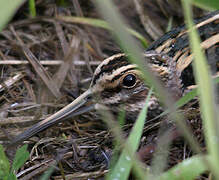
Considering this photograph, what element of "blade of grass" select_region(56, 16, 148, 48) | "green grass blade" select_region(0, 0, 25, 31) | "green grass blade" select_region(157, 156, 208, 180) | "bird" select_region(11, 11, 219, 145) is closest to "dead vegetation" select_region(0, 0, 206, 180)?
"blade of grass" select_region(56, 16, 148, 48)

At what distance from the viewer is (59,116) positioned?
93.9 inches

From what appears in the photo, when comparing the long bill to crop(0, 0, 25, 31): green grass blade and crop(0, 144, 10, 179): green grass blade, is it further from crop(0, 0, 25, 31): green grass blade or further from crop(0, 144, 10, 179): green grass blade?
crop(0, 0, 25, 31): green grass blade

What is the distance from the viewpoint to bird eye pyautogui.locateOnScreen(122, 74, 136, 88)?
2.24 meters

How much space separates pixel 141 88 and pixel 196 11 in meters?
1.59

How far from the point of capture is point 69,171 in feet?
7.22

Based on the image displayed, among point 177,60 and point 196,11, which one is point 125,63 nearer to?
point 177,60

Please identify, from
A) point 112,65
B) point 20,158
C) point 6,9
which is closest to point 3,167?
point 20,158

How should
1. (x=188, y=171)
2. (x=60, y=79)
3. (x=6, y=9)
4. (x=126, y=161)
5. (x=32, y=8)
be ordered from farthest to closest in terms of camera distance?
(x=32, y=8) → (x=60, y=79) → (x=126, y=161) → (x=188, y=171) → (x=6, y=9)

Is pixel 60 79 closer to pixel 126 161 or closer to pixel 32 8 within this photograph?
pixel 32 8

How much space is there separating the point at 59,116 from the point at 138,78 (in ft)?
1.90

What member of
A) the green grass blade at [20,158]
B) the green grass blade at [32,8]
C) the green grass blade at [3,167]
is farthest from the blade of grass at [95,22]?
the green grass blade at [3,167]

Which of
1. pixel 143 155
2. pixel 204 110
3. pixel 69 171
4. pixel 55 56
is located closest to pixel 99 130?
pixel 69 171

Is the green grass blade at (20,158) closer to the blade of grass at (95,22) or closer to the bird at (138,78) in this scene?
the bird at (138,78)

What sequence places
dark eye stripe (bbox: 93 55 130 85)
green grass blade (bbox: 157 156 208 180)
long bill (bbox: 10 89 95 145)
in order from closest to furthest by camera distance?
green grass blade (bbox: 157 156 208 180) → dark eye stripe (bbox: 93 55 130 85) → long bill (bbox: 10 89 95 145)
